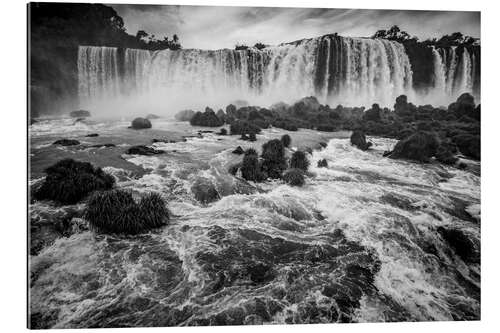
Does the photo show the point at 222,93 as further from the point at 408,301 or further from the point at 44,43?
the point at 408,301

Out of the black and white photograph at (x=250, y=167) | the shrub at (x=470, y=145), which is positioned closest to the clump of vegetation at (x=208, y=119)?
the black and white photograph at (x=250, y=167)

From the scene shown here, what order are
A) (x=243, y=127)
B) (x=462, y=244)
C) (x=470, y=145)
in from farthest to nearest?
(x=243, y=127)
(x=470, y=145)
(x=462, y=244)

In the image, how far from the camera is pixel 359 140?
272 inches

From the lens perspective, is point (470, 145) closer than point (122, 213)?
No

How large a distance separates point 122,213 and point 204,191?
1.43 meters

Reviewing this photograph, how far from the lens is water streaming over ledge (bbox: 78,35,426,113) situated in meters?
5.97

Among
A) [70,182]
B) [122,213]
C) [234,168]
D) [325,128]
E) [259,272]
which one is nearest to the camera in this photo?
[259,272]

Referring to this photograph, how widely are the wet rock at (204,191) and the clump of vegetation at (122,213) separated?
74 cm

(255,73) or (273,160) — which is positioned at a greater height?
(255,73)

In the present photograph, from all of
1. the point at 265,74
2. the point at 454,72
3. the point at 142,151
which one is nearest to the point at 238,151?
the point at 142,151

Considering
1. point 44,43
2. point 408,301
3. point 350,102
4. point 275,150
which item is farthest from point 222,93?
point 408,301

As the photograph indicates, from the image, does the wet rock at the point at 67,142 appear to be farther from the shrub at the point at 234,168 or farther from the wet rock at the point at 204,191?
the shrub at the point at 234,168

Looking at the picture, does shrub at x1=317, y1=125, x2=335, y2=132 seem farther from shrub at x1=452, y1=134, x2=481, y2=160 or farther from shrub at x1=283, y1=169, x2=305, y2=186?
shrub at x1=452, y1=134, x2=481, y2=160

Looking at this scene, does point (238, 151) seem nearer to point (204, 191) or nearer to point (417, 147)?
point (204, 191)
